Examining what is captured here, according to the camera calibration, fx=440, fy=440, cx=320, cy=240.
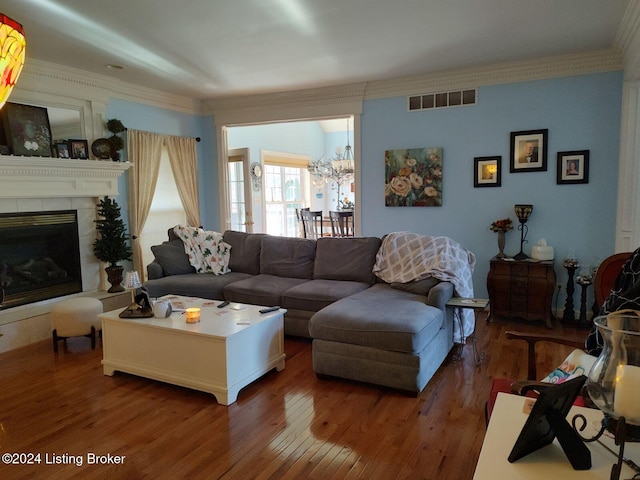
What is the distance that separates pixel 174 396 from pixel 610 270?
2.71m

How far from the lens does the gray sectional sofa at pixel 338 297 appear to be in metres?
2.90

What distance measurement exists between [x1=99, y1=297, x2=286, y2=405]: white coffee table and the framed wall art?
2010 millimetres

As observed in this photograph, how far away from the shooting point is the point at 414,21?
3373 mm

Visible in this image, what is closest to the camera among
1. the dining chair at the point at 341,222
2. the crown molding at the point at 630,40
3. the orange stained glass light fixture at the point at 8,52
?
the orange stained glass light fixture at the point at 8,52

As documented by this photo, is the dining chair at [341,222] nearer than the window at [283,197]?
Yes

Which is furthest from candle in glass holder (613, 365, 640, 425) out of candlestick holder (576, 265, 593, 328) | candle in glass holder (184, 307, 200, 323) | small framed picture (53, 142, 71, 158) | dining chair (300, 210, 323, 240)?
dining chair (300, 210, 323, 240)

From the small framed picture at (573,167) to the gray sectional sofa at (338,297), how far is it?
198 cm

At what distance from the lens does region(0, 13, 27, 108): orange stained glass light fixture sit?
174 centimetres

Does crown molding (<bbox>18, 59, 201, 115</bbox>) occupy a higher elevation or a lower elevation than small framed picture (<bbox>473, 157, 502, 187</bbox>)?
higher

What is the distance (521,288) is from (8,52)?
4318 mm

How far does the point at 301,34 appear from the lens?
3.63m

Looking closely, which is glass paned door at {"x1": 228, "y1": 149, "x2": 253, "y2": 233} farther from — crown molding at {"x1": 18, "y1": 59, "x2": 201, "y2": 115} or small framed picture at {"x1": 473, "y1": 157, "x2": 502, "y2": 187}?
small framed picture at {"x1": 473, "y1": 157, "x2": 502, "y2": 187}

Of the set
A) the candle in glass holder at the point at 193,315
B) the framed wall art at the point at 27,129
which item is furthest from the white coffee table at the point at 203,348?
the framed wall art at the point at 27,129

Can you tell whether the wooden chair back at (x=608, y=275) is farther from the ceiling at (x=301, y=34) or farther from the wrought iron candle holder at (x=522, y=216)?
the wrought iron candle holder at (x=522, y=216)
